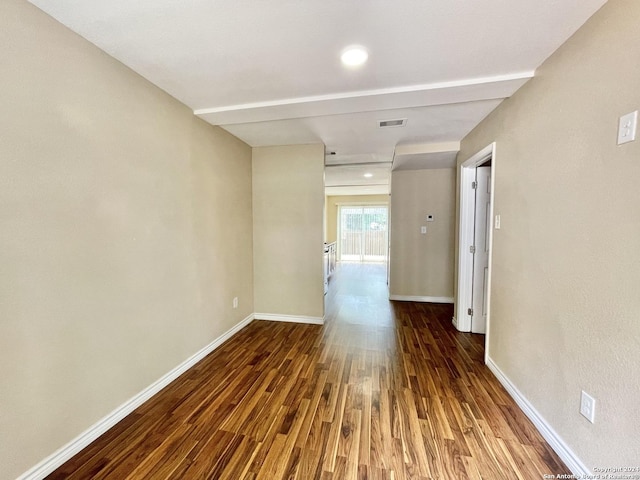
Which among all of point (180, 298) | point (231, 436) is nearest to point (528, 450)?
point (231, 436)

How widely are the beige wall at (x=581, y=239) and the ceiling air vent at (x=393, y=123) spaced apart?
91cm

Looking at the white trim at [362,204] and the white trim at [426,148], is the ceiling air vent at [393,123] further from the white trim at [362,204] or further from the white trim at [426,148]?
the white trim at [362,204]

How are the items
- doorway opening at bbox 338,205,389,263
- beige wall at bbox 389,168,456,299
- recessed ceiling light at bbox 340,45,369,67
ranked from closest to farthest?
recessed ceiling light at bbox 340,45,369,67
beige wall at bbox 389,168,456,299
doorway opening at bbox 338,205,389,263

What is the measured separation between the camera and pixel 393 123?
266 centimetres

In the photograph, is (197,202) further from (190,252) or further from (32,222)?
(32,222)

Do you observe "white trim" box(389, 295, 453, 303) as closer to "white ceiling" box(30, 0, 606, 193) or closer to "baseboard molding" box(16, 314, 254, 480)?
"white ceiling" box(30, 0, 606, 193)

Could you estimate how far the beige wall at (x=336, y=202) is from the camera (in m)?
8.67

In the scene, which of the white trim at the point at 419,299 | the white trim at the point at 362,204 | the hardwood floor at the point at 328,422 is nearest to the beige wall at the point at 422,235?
the white trim at the point at 419,299

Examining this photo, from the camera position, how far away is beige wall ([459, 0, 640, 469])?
3.70ft

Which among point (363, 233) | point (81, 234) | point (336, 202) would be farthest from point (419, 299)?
point (336, 202)

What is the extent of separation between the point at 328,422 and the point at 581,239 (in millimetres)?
1829

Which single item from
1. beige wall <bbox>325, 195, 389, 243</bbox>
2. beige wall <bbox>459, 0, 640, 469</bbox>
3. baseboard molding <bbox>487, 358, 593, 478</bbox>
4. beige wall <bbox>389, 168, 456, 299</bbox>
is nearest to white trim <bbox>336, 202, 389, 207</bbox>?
beige wall <bbox>325, 195, 389, 243</bbox>

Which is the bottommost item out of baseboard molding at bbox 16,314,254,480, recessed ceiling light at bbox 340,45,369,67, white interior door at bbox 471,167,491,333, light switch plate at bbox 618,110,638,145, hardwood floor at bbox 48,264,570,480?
hardwood floor at bbox 48,264,570,480

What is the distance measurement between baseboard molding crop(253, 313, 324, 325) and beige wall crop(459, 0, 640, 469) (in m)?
2.13
